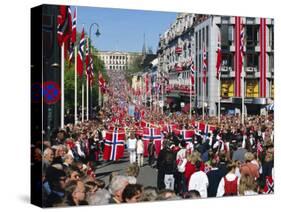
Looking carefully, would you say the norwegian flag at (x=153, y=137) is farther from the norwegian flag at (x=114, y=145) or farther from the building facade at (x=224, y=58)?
the building facade at (x=224, y=58)

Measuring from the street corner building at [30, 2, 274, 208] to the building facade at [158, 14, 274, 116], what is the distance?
30 millimetres

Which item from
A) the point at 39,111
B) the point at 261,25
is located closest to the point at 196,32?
the point at 261,25

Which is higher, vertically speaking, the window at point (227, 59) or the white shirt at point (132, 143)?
the window at point (227, 59)

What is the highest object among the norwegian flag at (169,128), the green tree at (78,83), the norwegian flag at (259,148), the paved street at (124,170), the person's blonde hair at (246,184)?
the green tree at (78,83)

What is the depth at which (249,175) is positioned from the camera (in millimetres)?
21219

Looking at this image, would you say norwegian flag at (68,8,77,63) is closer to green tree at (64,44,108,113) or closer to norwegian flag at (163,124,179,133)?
green tree at (64,44,108,113)

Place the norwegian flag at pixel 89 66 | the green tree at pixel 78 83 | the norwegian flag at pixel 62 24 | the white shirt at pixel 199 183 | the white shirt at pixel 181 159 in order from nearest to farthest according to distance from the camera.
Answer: the norwegian flag at pixel 62 24 → the green tree at pixel 78 83 → the norwegian flag at pixel 89 66 → the white shirt at pixel 181 159 → the white shirt at pixel 199 183

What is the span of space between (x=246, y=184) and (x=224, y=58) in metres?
3.65

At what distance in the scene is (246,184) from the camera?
21.2 metres

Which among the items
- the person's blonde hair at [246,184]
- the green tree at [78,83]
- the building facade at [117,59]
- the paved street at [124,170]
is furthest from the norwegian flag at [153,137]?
the person's blonde hair at [246,184]

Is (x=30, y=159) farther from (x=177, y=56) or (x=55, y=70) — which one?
(x=177, y=56)

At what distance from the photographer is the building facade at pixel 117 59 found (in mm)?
19266

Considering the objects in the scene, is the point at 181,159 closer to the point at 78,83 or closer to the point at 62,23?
the point at 78,83

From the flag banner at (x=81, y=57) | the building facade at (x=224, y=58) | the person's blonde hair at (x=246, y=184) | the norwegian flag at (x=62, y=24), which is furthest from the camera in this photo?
the person's blonde hair at (x=246, y=184)
